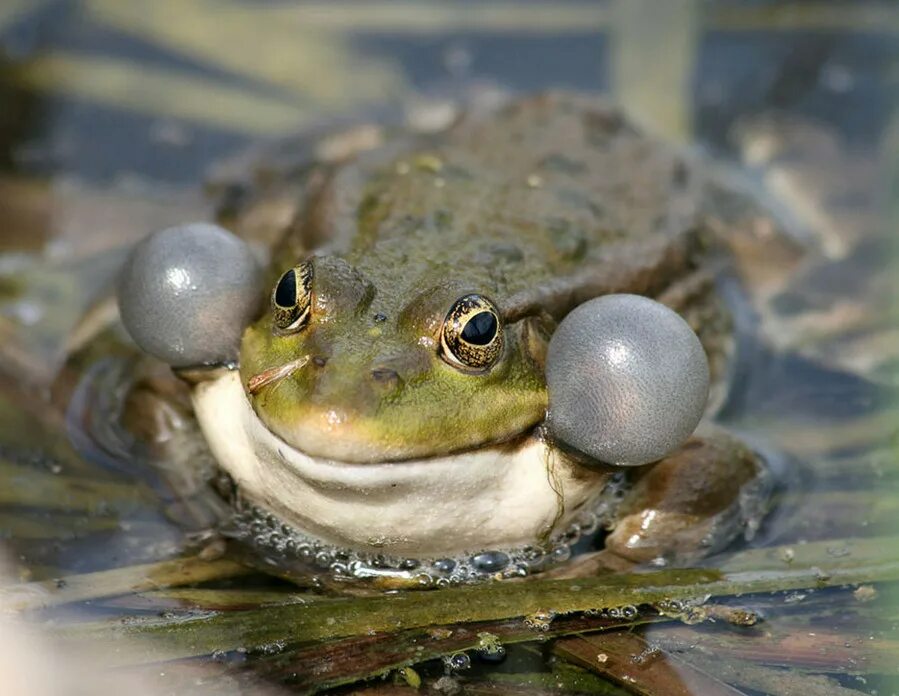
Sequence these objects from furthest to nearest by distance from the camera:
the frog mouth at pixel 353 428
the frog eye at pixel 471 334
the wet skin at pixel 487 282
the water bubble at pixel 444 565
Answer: the water bubble at pixel 444 565 < the frog eye at pixel 471 334 < the wet skin at pixel 487 282 < the frog mouth at pixel 353 428

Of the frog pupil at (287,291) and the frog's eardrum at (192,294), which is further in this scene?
the frog's eardrum at (192,294)

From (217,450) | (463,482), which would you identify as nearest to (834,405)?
(463,482)

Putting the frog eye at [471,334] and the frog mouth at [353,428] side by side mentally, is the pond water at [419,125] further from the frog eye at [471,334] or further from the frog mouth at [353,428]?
the frog eye at [471,334]

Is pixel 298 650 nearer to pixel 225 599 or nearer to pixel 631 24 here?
pixel 225 599

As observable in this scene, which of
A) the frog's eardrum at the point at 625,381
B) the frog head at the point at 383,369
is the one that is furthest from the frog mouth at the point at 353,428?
the frog's eardrum at the point at 625,381

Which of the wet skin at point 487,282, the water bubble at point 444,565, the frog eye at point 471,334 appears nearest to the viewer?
the wet skin at point 487,282

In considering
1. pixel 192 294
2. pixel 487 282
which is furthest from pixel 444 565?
pixel 192 294

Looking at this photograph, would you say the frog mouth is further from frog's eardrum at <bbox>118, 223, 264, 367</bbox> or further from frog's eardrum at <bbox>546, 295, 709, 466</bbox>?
frog's eardrum at <bbox>118, 223, 264, 367</bbox>
